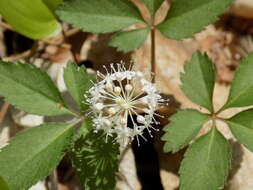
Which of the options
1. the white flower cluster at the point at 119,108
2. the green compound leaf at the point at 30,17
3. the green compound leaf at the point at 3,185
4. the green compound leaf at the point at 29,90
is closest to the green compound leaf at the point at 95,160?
the white flower cluster at the point at 119,108

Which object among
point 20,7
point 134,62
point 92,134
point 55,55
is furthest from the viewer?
point 55,55

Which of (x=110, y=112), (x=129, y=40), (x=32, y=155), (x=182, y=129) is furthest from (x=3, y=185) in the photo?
(x=129, y=40)

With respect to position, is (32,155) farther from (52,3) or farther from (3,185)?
(52,3)

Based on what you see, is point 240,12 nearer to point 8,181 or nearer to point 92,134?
point 92,134

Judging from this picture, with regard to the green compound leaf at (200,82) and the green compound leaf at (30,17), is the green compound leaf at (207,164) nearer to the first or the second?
the green compound leaf at (200,82)

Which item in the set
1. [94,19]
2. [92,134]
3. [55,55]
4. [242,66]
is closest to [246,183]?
[242,66]

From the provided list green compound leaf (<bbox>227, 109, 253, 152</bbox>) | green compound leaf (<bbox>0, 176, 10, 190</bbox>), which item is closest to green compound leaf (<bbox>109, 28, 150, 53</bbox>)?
green compound leaf (<bbox>227, 109, 253, 152</bbox>)

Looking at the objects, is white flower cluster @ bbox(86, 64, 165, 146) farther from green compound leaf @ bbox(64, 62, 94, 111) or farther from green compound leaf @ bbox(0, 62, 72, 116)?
green compound leaf @ bbox(0, 62, 72, 116)
